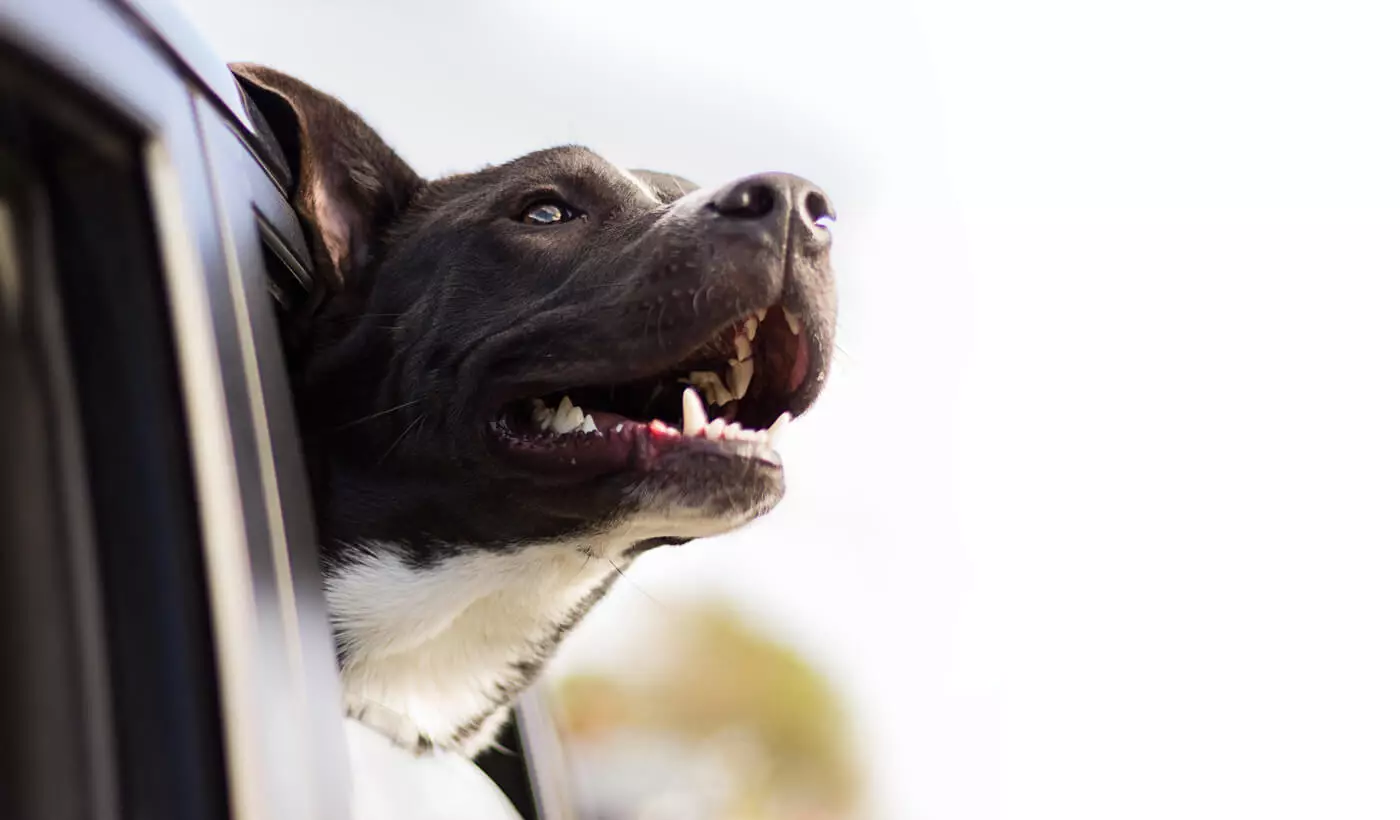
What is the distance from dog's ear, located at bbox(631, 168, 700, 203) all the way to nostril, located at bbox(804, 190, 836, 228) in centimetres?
56

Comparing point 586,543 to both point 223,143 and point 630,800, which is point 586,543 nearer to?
point 223,143

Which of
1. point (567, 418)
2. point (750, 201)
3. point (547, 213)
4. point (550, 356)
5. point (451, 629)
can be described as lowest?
point (451, 629)

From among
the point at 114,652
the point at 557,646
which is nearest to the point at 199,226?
the point at 114,652

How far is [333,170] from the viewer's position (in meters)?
2.40

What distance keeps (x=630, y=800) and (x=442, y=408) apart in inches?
249

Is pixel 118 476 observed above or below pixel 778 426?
above

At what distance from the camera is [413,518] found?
232 centimetres

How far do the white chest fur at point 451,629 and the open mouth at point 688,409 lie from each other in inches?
8.5

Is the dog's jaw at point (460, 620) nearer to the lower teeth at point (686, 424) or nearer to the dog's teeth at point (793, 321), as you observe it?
the lower teeth at point (686, 424)

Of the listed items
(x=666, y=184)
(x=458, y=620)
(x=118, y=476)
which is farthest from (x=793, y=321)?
(x=118, y=476)

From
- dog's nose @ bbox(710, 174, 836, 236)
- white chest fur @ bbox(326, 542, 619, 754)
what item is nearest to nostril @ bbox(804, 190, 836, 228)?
dog's nose @ bbox(710, 174, 836, 236)

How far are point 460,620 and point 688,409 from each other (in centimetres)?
60

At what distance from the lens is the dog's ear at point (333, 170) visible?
212cm

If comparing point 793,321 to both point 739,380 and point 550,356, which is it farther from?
point 550,356
